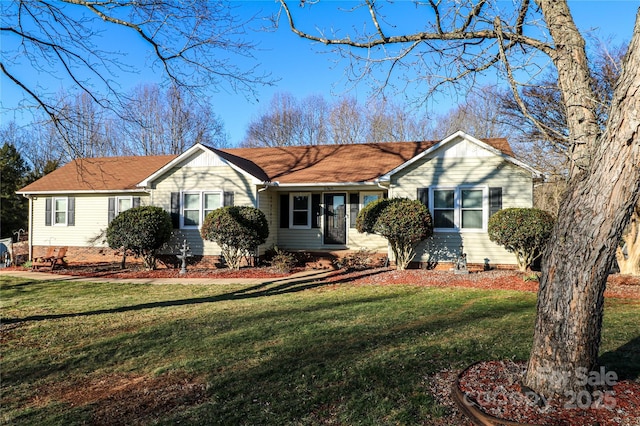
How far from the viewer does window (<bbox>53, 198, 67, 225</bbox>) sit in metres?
17.5

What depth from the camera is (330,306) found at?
7.97 metres

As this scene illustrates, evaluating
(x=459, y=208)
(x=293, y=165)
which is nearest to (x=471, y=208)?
(x=459, y=208)

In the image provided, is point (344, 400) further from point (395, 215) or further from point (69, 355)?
point (395, 215)

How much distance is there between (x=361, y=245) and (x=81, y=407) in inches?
453

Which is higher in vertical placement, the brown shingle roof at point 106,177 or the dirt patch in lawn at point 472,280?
the brown shingle roof at point 106,177

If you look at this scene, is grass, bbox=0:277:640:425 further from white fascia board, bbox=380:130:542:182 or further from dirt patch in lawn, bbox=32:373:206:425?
white fascia board, bbox=380:130:542:182

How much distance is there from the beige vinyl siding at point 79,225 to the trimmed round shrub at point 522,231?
42.7 ft

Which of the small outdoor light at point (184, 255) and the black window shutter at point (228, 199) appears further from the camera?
the black window shutter at point (228, 199)

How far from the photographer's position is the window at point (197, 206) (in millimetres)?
14742

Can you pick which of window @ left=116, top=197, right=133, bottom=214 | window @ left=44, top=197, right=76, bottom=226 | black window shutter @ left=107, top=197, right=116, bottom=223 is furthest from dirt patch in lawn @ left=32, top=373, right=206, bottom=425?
window @ left=44, top=197, right=76, bottom=226

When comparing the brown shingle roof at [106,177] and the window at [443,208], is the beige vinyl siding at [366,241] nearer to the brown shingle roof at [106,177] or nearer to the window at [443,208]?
the window at [443,208]

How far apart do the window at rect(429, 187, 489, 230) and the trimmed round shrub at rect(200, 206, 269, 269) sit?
5469 millimetres

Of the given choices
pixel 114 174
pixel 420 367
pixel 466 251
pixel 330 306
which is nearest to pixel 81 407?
pixel 420 367

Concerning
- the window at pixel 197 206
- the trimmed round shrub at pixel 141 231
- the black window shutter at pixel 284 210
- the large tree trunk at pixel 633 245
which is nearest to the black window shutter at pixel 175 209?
the window at pixel 197 206
